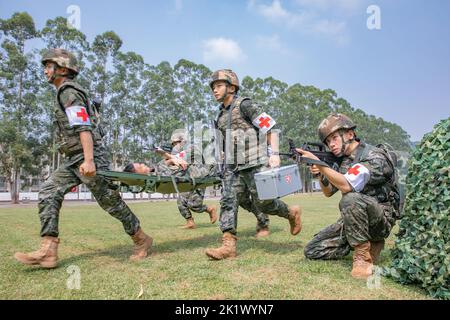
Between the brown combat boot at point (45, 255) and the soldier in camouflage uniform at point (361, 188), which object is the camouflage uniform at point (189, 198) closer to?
the brown combat boot at point (45, 255)

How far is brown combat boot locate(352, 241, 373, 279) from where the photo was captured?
3658 millimetres

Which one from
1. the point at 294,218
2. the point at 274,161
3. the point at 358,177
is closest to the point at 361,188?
the point at 358,177

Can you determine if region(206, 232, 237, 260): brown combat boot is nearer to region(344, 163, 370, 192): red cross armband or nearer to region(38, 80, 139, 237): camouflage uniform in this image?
region(38, 80, 139, 237): camouflage uniform

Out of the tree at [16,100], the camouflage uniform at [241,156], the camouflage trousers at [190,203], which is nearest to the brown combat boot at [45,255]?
the camouflage uniform at [241,156]

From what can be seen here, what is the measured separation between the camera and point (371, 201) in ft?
12.2

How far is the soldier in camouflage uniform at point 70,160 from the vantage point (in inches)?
171

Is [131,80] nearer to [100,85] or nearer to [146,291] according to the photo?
[100,85]

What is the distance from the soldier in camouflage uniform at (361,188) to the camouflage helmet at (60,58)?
3094mm

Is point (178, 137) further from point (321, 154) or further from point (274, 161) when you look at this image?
point (321, 154)

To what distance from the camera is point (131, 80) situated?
1458 inches

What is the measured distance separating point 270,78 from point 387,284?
5245cm

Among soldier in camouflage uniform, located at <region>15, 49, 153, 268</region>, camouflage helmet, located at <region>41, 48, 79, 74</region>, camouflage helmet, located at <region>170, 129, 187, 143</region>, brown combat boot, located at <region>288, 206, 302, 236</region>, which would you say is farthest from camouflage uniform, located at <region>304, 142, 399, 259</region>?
camouflage helmet, located at <region>170, 129, 187, 143</region>

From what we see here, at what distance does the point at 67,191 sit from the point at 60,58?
1.68 m

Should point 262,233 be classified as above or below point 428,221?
below
